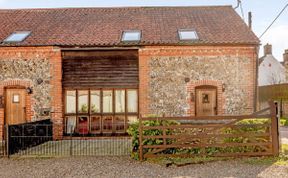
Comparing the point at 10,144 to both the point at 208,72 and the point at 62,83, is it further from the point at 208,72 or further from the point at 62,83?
the point at 208,72

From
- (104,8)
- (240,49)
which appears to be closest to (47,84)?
(104,8)

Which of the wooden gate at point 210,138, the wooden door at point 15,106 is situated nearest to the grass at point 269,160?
the wooden gate at point 210,138

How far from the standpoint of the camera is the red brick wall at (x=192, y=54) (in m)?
14.1

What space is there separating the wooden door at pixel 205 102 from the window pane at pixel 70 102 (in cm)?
547

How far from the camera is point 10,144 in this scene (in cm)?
1071

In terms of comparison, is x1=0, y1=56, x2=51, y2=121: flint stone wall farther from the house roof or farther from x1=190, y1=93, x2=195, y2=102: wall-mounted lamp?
x1=190, y1=93, x2=195, y2=102: wall-mounted lamp

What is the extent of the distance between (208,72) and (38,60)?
7.50 meters

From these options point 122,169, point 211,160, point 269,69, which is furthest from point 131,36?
point 269,69

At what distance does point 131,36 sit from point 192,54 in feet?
9.72

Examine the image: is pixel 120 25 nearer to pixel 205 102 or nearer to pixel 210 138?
pixel 205 102

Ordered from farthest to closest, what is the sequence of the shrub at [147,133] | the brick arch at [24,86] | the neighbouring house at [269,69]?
the neighbouring house at [269,69] → the brick arch at [24,86] → the shrub at [147,133]

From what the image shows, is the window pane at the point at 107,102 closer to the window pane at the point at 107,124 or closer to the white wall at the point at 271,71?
the window pane at the point at 107,124

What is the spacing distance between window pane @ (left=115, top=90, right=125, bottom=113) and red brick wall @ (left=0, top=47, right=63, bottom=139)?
2.46m

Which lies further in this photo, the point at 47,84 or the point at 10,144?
Result: the point at 47,84
